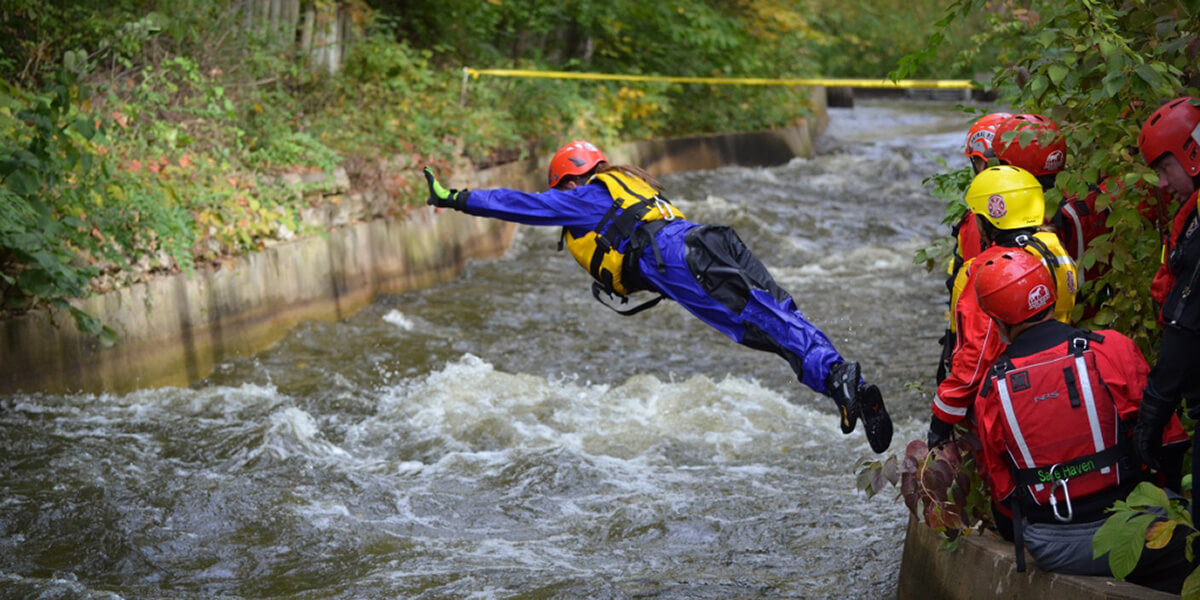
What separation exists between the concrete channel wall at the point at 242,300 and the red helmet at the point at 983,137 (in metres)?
5.77

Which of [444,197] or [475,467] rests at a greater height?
[444,197]

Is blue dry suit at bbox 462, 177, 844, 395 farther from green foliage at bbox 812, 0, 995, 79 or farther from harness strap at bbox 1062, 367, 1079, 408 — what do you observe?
green foliage at bbox 812, 0, 995, 79

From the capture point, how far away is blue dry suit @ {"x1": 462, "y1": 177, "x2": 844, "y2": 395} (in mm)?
6211

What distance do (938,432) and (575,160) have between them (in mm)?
3293

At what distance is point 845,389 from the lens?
18.8ft

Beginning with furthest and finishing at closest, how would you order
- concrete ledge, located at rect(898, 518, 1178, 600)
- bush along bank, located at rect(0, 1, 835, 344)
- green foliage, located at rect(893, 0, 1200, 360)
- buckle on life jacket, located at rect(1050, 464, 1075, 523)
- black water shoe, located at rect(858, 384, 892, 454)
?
bush along bank, located at rect(0, 1, 835, 344) → black water shoe, located at rect(858, 384, 892, 454) → green foliage, located at rect(893, 0, 1200, 360) → buckle on life jacket, located at rect(1050, 464, 1075, 523) → concrete ledge, located at rect(898, 518, 1178, 600)

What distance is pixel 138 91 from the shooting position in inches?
390

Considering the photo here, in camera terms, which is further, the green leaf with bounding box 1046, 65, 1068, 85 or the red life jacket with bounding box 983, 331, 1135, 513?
the green leaf with bounding box 1046, 65, 1068, 85

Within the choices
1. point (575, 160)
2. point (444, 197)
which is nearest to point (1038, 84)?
point (575, 160)

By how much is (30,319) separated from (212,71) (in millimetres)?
3754

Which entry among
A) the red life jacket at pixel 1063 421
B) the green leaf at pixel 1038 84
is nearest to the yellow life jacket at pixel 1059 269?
the red life jacket at pixel 1063 421

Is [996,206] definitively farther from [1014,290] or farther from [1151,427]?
[1151,427]

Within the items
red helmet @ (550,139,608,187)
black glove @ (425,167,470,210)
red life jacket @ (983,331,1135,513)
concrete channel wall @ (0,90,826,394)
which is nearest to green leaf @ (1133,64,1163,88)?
red life jacket @ (983,331,1135,513)

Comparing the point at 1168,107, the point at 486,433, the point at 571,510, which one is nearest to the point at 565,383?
the point at 486,433
